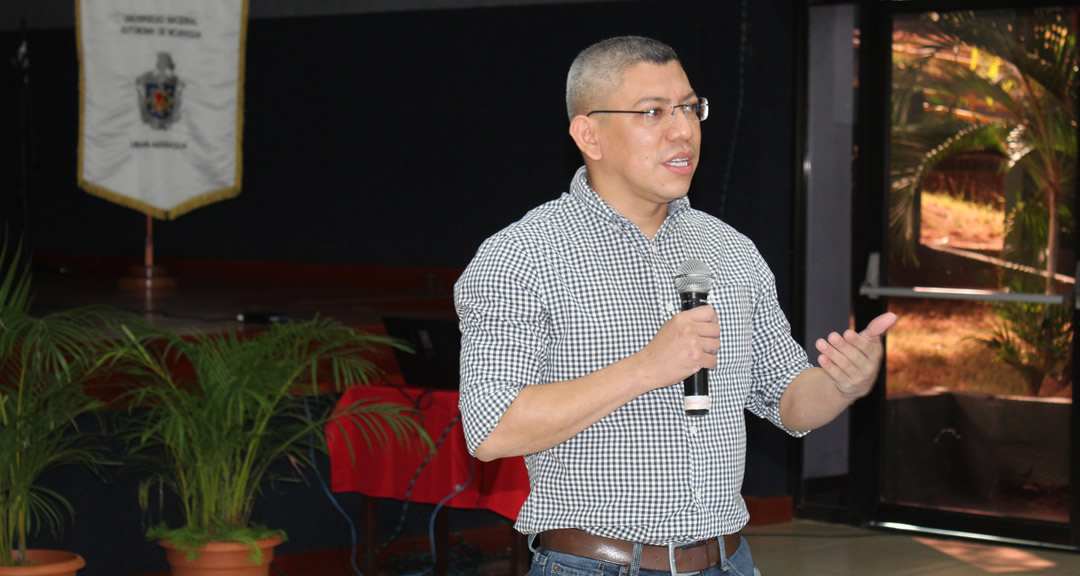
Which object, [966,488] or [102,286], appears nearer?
[966,488]

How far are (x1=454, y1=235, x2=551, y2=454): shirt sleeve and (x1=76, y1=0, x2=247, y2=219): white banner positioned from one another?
470cm

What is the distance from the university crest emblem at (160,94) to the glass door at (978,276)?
10.3 ft

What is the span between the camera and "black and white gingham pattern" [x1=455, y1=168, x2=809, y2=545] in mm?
1654

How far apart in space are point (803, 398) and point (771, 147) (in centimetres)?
373

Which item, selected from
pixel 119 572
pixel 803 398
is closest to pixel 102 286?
pixel 119 572

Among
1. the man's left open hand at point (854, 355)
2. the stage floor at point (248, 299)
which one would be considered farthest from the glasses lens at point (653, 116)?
the stage floor at point (248, 299)

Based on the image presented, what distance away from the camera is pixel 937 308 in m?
5.29

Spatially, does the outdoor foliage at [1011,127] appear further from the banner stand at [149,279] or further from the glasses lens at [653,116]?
the banner stand at [149,279]

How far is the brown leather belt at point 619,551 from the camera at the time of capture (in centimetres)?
170

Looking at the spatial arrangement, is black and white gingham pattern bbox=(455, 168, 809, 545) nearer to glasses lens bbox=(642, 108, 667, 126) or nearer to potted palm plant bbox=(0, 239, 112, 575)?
glasses lens bbox=(642, 108, 667, 126)

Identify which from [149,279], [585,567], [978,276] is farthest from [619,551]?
[149,279]

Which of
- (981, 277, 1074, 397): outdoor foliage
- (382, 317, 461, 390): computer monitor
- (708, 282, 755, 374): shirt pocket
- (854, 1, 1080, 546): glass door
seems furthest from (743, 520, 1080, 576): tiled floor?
(708, 282, 755, 374): shirt pocket

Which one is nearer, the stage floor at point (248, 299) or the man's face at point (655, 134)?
the man's face at point (655, 134)

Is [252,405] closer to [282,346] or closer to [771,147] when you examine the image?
[282,346]
